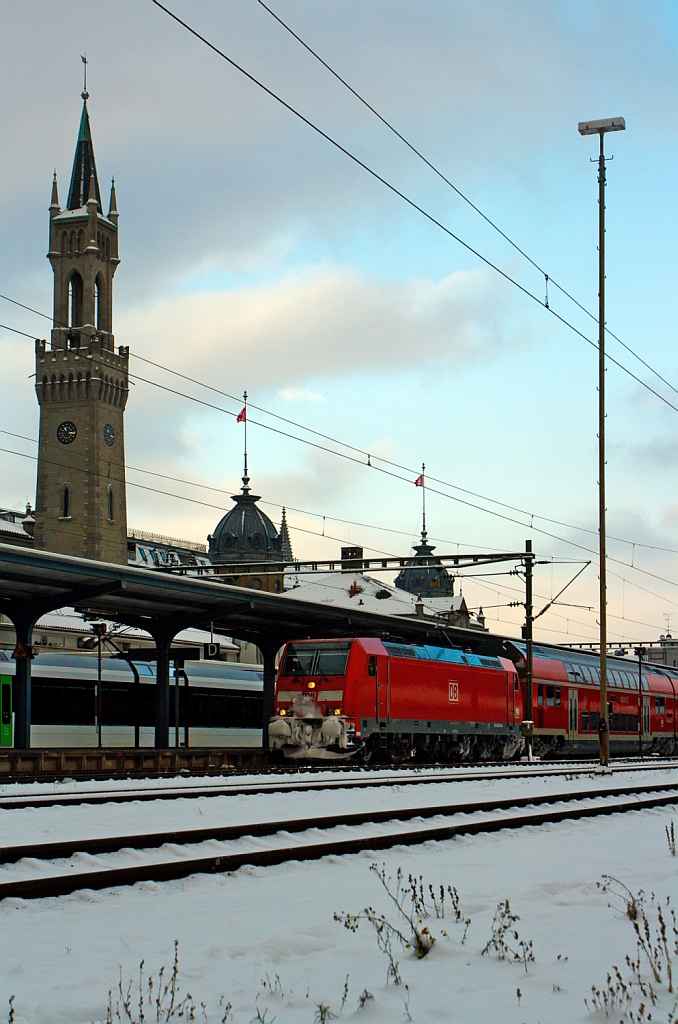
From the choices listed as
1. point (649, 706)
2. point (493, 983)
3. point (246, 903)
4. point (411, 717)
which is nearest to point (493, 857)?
point (246, 903)

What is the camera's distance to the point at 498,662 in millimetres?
39625

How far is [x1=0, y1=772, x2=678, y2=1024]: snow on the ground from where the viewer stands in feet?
20.3

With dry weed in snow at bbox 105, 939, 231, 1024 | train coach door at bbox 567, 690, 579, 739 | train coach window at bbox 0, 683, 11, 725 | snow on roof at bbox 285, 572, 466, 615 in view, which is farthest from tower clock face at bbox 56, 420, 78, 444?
dry weed in snow at bbox 105, 939, 231, 1024

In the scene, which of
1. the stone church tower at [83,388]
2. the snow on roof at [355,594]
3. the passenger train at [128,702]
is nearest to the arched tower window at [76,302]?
the stone church tower at [83,388]

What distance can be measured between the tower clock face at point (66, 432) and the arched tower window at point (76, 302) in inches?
362

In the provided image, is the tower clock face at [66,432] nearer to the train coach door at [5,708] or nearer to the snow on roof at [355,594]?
the snow on roof at [355,594]

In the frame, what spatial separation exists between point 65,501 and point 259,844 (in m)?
97.2

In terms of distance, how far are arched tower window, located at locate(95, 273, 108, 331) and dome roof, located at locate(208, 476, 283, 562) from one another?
40553 mm

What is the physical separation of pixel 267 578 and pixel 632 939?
13071cm

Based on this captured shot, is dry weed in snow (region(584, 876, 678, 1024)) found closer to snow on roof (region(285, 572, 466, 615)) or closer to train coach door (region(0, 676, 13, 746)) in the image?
train coach door (region(0, 676, 13, 746))

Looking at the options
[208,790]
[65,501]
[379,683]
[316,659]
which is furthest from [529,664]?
[65,501]

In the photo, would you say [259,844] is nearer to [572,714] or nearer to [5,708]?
[5,708]

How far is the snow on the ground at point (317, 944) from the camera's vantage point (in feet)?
20.3

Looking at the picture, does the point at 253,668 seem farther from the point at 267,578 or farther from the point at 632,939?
the point at 267,578
